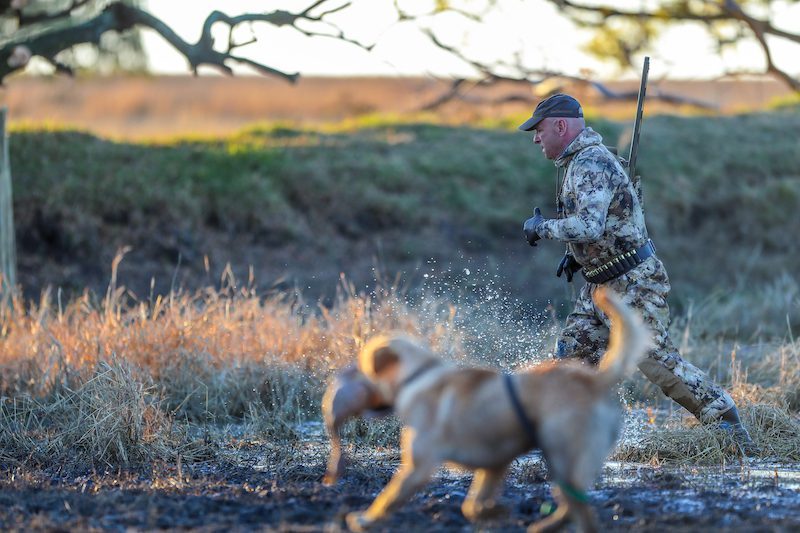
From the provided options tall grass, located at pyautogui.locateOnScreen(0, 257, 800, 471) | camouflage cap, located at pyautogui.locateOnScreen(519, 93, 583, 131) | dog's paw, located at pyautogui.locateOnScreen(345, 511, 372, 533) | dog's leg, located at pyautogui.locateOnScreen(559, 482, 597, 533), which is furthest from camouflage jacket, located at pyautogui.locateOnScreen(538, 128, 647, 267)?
dog's paw, located at pyautogui.locateOnScreen(345, 511, 372, 533)

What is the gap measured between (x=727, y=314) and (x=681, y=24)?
7542mm

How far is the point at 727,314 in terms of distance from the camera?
12.9 meters

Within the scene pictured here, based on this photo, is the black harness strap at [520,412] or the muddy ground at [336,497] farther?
the muddy ground at [336,497]

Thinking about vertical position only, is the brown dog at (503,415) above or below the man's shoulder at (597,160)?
below

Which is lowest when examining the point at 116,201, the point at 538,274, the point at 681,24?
the point at 538,274

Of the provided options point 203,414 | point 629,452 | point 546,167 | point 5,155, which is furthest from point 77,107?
point 629,452

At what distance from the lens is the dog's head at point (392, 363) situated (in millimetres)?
4758

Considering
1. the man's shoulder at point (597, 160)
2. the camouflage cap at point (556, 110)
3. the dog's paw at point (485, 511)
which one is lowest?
the dog's paw at point (485, 511)

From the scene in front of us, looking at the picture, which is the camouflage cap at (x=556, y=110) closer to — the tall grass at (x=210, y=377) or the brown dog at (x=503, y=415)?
the tall grass at (x=210, y=377)

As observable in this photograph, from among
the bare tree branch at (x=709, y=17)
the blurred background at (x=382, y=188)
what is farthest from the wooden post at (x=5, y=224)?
the bare tree branch at (x=709, y=17)

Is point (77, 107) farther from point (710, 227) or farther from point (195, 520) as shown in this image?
point (195, 520)

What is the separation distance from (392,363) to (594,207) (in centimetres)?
234

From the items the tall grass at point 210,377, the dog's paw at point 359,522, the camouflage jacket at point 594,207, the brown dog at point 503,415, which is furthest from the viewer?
the tall grass at point 210,377

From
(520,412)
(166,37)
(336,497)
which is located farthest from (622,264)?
(166,37)
